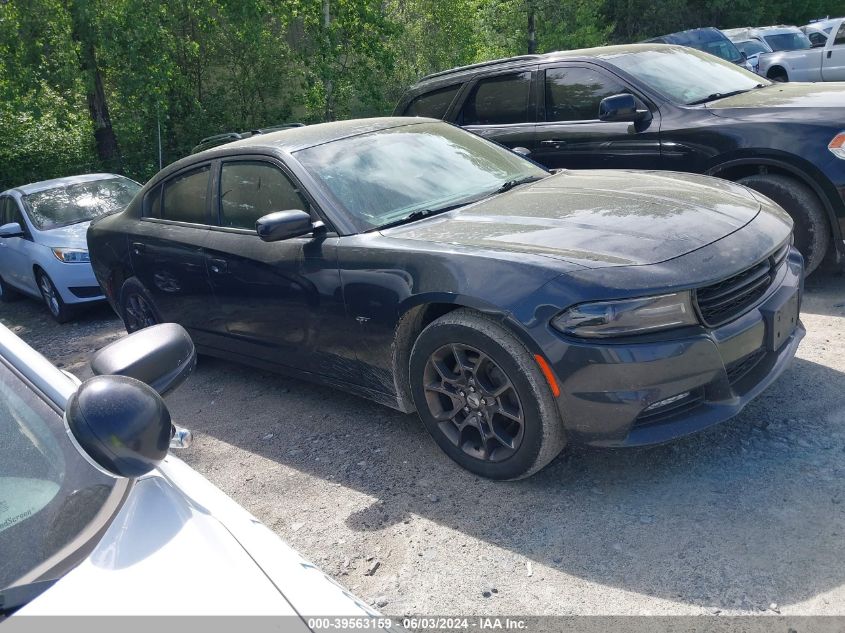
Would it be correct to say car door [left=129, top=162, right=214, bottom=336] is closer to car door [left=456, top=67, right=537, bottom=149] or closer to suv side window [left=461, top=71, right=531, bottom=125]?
car door [left=456, top=67, right=537, bottom=149]

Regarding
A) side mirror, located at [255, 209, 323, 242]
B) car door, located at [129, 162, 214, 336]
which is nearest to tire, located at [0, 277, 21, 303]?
car door, located at [129, 162, 214, 336]

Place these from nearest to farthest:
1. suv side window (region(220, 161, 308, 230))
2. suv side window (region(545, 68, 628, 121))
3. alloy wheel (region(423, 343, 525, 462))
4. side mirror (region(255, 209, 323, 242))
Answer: alloy wheel (region(423, 343, 525, 462))
side mirror (region(255, 209, 323, 242))
suv side window (region(220, 161, 308, 230))
suv side window (region(545, 68, 628, 121))

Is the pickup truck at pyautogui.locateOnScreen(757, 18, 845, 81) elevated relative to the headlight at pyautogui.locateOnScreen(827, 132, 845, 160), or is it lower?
lower

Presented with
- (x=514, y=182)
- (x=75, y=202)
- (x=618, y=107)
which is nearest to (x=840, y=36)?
(x=618, y=107)

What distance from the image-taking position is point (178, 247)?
5027 millimetres

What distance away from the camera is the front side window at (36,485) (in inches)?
64.0

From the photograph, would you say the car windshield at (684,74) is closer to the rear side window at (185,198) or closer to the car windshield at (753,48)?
the rear side window at (185,198)

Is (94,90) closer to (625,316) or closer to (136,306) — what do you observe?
(136,306)

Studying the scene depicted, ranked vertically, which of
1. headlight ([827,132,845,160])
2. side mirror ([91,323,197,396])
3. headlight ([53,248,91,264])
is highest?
side mirror ([91,323,197,396])

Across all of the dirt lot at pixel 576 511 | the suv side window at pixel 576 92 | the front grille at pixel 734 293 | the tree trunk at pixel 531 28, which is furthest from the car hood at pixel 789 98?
the tree trunk at pixel 531 28

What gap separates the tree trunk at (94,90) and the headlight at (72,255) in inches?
248

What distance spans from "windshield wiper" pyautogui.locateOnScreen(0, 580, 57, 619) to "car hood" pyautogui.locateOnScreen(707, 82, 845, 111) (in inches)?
211

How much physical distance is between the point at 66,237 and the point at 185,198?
11.9 ft

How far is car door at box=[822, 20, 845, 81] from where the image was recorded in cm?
1611
